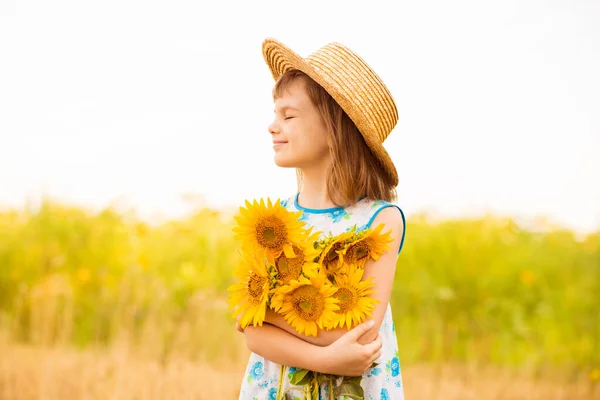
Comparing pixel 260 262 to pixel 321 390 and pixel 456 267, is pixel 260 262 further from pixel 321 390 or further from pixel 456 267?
pixel 456 267

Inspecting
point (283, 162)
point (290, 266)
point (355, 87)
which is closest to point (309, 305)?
point (290, 266)

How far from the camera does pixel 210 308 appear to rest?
14.0 feet

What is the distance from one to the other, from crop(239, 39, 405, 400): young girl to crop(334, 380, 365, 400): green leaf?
184mm

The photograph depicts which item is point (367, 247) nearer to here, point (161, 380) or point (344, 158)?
point (344, 158)

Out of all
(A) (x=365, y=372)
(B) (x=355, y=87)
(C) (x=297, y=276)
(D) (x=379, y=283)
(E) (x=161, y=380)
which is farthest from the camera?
(E) (x=161, y=380)

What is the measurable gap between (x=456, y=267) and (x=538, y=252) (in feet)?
2.67

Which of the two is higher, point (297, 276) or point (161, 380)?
point (297, 276)

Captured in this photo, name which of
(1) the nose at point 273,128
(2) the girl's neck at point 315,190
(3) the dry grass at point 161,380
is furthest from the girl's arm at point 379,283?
(3) the dry grass at point 161,380

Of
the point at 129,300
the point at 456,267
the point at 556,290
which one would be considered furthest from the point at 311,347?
the point at 556,290

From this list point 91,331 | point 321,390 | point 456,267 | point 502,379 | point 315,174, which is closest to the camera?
point 321,390

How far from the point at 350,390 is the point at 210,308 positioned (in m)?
2.79

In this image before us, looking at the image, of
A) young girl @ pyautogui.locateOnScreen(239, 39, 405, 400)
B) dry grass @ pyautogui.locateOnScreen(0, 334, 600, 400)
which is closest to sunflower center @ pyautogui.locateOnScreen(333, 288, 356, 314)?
young girl @ pyautogui.locateOnScreen(239, 39, 405, 400)

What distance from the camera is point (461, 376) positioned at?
404 centimetres

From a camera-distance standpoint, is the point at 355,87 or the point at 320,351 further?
the point at 355,87
